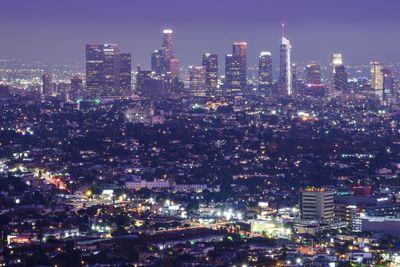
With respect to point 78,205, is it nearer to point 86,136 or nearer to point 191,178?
point 191,178

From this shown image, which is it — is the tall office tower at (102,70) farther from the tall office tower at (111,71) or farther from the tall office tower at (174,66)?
the tall office tower at (174,66)

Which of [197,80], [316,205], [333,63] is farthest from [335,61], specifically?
[316,205]

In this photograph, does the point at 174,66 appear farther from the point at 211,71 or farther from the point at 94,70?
the point at 94,70

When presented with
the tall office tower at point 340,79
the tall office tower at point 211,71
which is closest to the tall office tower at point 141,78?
the tall office tower at point 211,71

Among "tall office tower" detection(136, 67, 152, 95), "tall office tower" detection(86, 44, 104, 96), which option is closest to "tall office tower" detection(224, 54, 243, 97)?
"tall office tower" detection(136, 67, 152, 95)

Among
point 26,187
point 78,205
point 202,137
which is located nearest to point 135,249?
point 78,205

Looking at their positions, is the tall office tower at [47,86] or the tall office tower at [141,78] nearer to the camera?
the tall office tower at [141,78]
